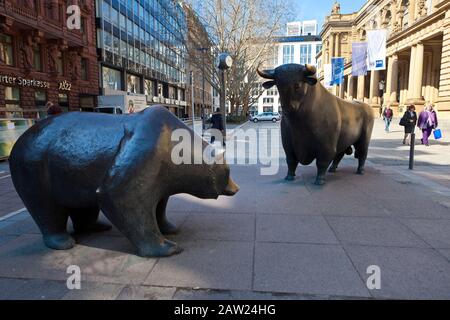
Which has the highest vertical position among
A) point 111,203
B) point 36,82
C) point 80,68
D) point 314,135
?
point 80,68

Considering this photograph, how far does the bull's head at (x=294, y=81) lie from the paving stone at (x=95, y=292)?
13.8 feet

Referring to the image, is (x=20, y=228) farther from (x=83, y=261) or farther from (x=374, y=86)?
(x=374, y=86)

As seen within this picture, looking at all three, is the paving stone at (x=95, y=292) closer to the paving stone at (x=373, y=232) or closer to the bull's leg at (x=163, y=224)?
the bull's leg at (x=163, y=224)

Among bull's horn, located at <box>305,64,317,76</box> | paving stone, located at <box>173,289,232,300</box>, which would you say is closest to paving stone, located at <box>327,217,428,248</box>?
paving stone, located at <box>173,289,232,300</box>

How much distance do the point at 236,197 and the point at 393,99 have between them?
134 ft

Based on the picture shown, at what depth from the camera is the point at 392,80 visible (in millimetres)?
40094

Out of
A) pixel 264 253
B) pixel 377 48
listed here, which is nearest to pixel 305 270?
pixel 264 253

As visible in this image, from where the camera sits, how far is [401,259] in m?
3.40

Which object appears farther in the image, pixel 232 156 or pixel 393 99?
pixel 393 99

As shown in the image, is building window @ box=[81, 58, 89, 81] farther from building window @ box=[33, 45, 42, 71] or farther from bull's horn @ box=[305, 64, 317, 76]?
bull's horn @ box=[305, 64, 317, 76]

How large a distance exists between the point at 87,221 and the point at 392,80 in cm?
4335

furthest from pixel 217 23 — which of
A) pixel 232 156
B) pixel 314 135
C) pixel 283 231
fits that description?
pixel 283 231

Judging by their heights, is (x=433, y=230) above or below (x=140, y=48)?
below
